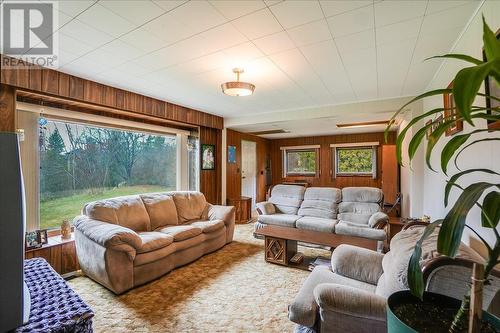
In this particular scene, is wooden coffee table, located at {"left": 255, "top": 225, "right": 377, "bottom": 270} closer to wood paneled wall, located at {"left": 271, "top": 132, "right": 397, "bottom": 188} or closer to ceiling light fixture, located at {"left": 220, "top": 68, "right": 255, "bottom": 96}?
ceiling light fixture, located at {"left": 220, "top": 68, "right": 255, "bottom": 96}

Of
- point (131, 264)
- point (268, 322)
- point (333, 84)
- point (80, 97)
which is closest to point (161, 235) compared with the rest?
point (131, 264)

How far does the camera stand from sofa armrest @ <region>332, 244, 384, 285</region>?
6.42 feet

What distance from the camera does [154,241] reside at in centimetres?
280

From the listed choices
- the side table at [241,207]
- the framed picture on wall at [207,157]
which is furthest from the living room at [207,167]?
the side table at [241,207]

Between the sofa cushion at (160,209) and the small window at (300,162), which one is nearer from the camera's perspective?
the sofa cushion at (160,209)

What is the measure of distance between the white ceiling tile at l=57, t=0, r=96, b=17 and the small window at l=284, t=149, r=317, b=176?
677cm

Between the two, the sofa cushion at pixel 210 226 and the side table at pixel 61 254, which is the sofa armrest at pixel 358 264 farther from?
the side table at pixel 61 254

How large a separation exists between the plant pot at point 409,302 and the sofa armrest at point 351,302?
1.47 feet

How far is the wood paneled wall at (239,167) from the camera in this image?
19.5 ft

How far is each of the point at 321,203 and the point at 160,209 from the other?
2.94 metres

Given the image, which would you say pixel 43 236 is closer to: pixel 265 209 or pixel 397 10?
pixel 265 209

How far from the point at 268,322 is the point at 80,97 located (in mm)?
3310

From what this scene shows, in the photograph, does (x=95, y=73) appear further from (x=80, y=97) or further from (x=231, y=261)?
(x=231, y=261)

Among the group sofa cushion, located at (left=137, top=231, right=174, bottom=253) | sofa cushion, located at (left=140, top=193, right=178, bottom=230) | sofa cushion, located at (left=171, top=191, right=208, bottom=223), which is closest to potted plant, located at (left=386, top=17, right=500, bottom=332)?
sofa cushion, located at (left=137, top=231, right=174, bottom=253)
